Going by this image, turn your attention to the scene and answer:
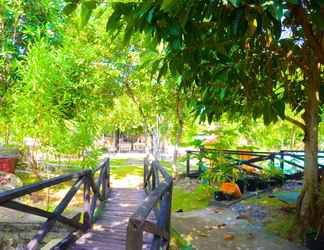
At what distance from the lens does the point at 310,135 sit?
11.6 feet

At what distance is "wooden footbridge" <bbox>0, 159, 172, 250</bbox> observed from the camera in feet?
5.60

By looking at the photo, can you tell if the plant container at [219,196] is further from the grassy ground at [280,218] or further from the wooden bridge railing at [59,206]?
the wooden bridge railing at [59,206]

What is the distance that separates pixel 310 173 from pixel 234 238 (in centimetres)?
132

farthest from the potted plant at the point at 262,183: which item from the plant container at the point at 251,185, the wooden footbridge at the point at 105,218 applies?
the wooden footbridge at the point at 105,218

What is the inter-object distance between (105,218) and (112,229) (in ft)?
1.54

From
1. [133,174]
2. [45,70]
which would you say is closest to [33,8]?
[45,70]

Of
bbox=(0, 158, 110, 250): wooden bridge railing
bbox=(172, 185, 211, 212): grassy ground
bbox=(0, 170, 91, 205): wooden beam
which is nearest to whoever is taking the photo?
bbox=(0, 170, 91, 205): wooden beam

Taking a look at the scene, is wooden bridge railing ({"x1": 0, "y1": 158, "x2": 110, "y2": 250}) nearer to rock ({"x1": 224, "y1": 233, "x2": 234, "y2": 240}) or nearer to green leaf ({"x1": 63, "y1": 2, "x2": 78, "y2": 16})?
green leaf ({"x1": 63, "y1": 2, "x2": 78, "y2": 16})

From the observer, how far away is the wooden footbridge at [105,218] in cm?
171

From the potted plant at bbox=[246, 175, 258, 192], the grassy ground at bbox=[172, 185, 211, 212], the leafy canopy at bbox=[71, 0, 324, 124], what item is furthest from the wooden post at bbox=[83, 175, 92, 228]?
the potted plant at bbox=[246, 175, 258, 192]

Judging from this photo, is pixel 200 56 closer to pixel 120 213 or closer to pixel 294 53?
pixel 294 53

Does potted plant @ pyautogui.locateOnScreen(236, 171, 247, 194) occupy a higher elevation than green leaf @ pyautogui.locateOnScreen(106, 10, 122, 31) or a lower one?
lower

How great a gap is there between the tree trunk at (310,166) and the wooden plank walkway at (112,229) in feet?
6.64

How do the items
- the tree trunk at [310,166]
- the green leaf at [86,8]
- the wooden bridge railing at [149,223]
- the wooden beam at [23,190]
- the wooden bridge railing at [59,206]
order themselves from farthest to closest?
the tree trunk at [310,166] → the wooden bridge railing at [59,206] → the wooden beam at [23,190] → the wooden bridge railing at [149,223] → the green leaf at [86,8]
